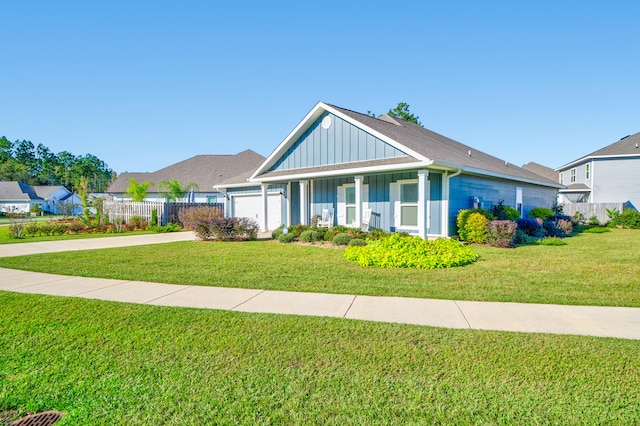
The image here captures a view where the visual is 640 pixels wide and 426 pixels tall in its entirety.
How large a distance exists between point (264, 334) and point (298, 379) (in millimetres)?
1073

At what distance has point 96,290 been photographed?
19.6ft

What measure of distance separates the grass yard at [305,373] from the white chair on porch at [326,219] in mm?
11095

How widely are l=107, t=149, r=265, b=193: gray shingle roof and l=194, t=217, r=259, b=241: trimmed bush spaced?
1981 cm

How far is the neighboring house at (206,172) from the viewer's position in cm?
3291

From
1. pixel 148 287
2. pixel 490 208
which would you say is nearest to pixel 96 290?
pixel 148 287

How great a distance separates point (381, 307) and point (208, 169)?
1328 inches

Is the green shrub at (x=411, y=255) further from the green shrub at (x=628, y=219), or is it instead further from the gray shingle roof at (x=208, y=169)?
the gray shingle roof at (x=208, y=169)

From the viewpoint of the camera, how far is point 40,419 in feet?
8.28

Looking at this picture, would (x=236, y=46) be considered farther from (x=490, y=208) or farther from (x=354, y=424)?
(x=354, y=424)

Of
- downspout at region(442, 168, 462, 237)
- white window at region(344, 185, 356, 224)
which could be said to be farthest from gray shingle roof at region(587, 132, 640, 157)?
white window at region(344, 185, 356, 224)

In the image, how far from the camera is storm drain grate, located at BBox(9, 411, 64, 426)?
2477mm

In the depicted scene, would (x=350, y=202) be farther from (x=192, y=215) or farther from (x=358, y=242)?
(x=192, y=215)

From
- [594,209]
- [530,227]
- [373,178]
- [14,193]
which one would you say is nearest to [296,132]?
[373,178]

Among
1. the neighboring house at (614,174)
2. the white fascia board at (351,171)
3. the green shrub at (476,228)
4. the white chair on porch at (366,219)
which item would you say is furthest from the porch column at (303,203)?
the neighboring house at (614,174)
